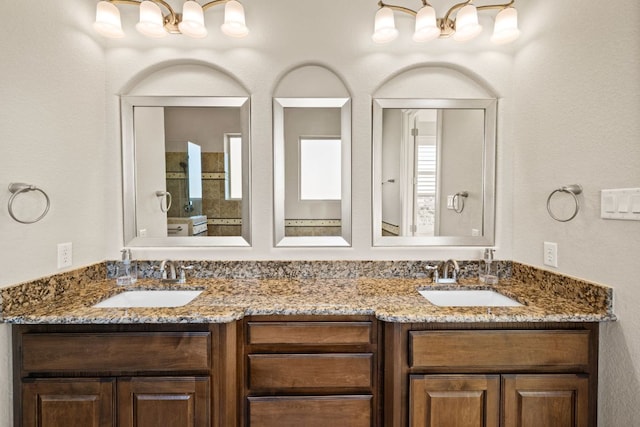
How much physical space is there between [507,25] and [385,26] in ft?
1.96

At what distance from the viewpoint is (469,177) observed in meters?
1.81

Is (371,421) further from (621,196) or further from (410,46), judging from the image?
(410,46)

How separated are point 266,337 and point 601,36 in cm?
176

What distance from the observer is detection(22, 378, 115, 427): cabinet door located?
1208mm

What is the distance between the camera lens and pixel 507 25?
1.58 m

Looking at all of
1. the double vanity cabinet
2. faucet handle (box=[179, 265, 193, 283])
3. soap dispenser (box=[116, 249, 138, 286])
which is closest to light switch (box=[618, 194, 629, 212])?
the double vanity cabinet

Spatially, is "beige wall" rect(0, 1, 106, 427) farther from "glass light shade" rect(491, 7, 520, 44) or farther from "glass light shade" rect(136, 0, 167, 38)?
"glass light shade" rect(491, 7, 520, 44)

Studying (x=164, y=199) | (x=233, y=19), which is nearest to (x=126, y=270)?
(x=164, y=199)

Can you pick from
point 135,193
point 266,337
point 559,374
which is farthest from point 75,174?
point 559,374

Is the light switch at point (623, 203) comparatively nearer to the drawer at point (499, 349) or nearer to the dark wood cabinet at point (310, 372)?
the drawer at point (499, 349)

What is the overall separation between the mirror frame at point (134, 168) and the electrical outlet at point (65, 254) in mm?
276

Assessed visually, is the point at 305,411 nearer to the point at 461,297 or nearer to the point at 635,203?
the point at 461,297

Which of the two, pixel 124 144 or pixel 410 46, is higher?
pixel 410 46

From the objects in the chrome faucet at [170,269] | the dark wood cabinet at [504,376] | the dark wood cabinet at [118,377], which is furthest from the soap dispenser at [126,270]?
the dark wood cabinet at [504,376]
